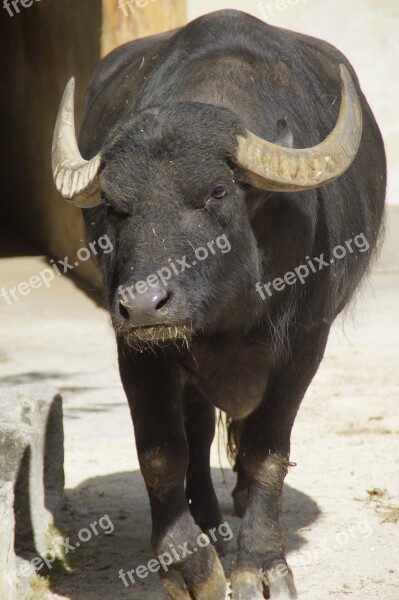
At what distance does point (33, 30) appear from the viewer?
41.3 ft

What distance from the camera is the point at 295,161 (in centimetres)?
403

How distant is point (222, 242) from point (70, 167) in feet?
2.27

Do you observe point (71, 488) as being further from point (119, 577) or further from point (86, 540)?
point (119, 577)

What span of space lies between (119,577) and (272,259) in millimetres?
1517

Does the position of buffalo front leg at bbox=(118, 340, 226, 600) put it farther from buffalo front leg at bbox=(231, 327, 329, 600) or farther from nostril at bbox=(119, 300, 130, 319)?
nostril at bbox=(119, 300, 130, 319)

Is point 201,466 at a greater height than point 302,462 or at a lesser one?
greater

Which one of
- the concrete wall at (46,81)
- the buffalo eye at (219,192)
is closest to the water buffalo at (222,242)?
the buffalo eye at (219,192)

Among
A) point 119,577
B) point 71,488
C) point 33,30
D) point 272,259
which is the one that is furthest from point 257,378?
point 33,30

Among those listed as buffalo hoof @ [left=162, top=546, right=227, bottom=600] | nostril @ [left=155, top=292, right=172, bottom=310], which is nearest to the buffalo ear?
nostril @ [left=155, top=292, right=172, bottom=310]

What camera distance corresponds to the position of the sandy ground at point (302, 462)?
4844mm

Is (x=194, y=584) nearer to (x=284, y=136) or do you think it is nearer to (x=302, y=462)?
(x=284, y=136)

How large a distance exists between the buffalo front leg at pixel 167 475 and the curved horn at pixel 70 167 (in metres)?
0.66

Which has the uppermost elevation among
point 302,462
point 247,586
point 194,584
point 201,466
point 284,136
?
point 284,136

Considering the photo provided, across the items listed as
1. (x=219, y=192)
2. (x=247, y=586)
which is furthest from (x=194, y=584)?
(x=219, y=192)
